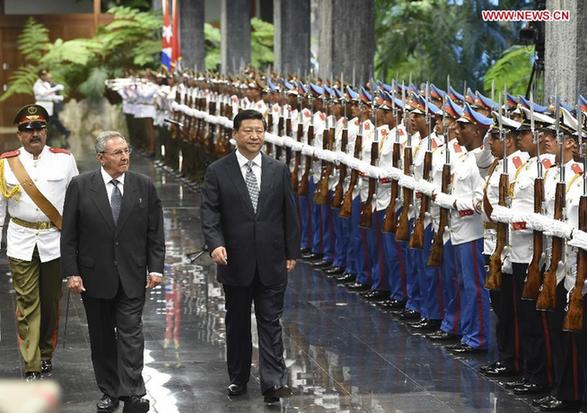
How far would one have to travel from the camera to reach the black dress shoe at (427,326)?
32.2ft

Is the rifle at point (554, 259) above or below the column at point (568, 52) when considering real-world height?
below

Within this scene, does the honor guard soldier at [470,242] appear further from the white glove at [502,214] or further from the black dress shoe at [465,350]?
the white glove at [502,214]

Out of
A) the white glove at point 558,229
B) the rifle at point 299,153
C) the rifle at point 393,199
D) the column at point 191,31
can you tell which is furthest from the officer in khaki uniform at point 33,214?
the column at point 191,31

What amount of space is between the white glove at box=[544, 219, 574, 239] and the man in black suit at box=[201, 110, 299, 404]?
4.77 feet

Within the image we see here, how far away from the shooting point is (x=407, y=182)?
1005 cm

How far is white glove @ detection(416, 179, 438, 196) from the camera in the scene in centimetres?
952

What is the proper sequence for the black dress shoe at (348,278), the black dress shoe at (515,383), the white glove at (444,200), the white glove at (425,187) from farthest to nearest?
the black dress shoe at (348,278) → the white glove at (425,187) → the white glove at (444,200) → the black dress shoe at (515,383)

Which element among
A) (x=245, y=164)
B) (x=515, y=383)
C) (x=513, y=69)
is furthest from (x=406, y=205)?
(x=513, y=69)

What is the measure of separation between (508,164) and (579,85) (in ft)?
7.55

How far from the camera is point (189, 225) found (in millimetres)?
16688

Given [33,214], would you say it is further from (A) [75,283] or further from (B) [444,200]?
(B) [444,200]

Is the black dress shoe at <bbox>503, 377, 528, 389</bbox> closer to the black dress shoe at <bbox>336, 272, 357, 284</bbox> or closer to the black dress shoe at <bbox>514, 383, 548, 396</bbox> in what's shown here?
the black dress shoe at <bbox>514, 383, 548, 396</bbox>

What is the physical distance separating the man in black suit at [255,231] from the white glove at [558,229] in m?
1.45

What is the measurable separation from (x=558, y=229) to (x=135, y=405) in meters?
2.47
